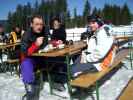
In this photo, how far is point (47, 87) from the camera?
20.3ft

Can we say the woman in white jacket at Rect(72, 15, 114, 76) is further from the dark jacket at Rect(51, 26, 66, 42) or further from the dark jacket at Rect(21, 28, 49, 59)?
the dark jacket at Rect(51, 26, 66, 42)

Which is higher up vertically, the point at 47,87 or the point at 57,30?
the point at 57,30

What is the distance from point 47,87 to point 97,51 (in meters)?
1.72

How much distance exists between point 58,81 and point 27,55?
162 centimetres

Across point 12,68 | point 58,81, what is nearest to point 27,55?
point 58,81

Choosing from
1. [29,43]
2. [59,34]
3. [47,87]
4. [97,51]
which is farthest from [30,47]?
[59,34]

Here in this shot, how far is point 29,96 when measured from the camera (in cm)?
563

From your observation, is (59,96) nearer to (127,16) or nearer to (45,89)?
(45,89)

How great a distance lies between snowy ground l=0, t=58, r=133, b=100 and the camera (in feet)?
18.1

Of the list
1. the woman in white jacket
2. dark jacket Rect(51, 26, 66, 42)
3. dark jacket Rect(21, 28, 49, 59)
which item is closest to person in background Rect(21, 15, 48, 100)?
dark jacket Rect(21, 28, 49, 59)

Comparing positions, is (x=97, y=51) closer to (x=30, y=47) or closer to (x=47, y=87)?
(x=30, y=47)

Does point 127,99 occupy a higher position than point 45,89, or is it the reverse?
point 127,99

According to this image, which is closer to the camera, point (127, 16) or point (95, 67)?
point (95, 67)

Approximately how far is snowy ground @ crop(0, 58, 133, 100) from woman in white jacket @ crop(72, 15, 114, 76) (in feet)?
1.93
